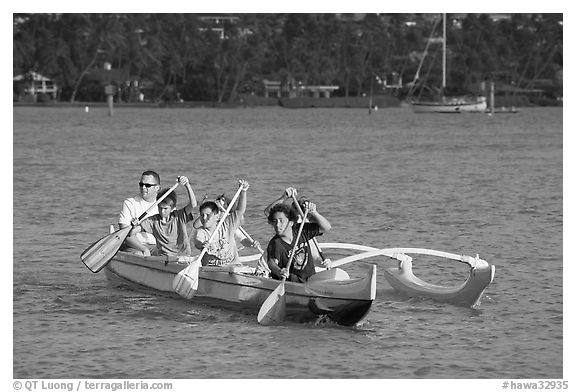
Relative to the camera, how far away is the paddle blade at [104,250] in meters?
16.7

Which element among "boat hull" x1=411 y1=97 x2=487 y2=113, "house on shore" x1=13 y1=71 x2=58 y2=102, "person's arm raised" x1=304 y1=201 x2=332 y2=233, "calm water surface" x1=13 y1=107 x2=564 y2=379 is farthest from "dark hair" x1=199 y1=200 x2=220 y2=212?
"house on shore" x1=13 y1=71 x2=58 y2=102

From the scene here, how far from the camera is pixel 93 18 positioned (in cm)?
13150

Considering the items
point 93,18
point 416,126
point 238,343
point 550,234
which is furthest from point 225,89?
point 238,343

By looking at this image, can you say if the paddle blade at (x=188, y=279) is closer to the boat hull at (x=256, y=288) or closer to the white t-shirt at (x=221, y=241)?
the boat hull at (x=256, y=288)

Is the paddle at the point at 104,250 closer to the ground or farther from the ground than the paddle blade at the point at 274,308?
farther from the ground

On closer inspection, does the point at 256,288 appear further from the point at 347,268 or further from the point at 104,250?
the point at 347,268

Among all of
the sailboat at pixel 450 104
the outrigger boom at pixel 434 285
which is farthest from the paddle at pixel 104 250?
the sailboat at pixel 450 104

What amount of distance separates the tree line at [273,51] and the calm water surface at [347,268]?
8096 centimetres

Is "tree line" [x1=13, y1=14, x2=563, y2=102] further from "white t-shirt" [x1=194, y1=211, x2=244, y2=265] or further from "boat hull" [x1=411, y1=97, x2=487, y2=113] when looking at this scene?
"white t-shirt" [x1=194, y1=211, x2=244, y2=265]

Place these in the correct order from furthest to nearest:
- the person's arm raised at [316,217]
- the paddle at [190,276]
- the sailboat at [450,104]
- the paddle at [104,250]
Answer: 1. the sailboat at [450,104]
2. the paddle at [104,250]
3. the paddle at [190,276]
4. the person's arm raised at [316,217]

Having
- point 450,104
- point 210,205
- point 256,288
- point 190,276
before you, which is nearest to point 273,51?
point 450,104
